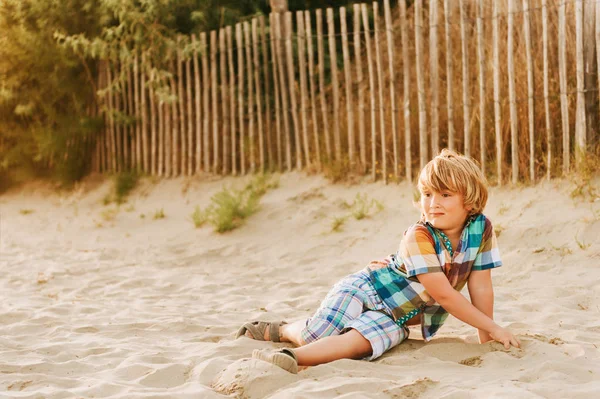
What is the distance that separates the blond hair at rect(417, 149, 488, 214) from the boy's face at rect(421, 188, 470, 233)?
2 centimetres

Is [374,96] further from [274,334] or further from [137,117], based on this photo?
[274,334]

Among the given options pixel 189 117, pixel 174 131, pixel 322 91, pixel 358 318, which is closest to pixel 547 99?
pixel 322 91

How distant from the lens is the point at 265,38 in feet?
26.9

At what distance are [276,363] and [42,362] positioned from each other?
3.70 feet

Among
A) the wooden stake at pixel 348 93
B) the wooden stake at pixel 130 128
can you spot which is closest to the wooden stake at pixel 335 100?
the wooden stake at pixel 348 93

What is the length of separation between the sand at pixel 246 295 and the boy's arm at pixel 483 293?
0.08 meters

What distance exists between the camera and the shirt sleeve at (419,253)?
10.1ft

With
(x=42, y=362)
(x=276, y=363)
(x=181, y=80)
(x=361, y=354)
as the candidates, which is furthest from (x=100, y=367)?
(x=181, y=80)

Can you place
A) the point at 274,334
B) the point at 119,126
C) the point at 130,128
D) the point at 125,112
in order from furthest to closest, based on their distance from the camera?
the point at 119,126, the point at 130,128, the point at 125,112, the point at 274,334

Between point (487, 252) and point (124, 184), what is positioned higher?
point (487, 252)

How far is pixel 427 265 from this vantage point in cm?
309

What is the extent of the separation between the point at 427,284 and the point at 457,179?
46cm

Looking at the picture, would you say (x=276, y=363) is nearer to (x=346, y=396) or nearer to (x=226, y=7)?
(x=346, y=396)

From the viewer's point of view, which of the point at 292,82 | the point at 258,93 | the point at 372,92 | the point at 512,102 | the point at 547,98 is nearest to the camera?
the point at 547,98
